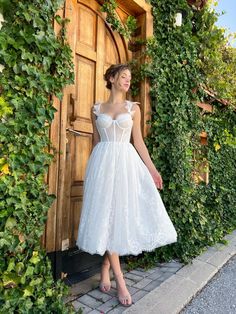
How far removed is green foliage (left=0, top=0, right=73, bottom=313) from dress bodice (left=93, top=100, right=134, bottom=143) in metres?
0.42

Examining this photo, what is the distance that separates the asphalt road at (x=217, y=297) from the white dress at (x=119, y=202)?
571mm

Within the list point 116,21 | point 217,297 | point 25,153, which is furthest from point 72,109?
point 217,297

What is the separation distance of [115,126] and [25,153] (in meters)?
0.70

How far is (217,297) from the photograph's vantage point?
239cm

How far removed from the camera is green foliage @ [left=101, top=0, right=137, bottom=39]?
9.25 ft

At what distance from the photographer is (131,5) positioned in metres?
3.03

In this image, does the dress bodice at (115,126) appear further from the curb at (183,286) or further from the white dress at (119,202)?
the curb at (183,286)

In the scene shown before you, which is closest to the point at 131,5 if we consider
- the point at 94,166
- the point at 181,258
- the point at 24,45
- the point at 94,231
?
the point at 24,45

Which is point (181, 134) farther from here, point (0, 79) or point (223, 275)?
point (0, 79)

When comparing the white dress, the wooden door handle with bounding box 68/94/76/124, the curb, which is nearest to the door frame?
the wooden door handle with bounding box 68/94/76/124

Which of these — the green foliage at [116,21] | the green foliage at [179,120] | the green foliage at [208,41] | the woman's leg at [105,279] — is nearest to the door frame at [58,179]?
the woman's leg at [105,279]

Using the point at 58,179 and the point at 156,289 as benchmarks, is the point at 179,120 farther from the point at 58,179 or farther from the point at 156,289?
the point at 156,289

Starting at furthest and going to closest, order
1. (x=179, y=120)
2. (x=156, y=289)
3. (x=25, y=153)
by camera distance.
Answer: (x=179, y=120) → (x=156, y=289) → (x=25, y=153)

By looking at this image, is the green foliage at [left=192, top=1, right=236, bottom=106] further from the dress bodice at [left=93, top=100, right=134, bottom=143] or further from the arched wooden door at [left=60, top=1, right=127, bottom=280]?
the dress bodice at [left=93, top=100, right=134, bottom=143]
